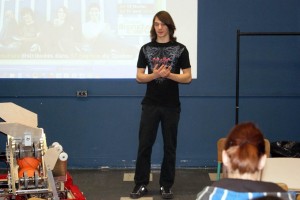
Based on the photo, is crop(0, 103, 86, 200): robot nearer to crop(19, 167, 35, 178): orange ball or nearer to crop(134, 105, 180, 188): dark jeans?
crop(19, 167, 35, 178): orange ball

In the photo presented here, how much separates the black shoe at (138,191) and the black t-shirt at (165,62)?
711 millimetres

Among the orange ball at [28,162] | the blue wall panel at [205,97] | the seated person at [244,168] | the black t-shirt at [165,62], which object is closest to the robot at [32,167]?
the orange ball at [28,162]

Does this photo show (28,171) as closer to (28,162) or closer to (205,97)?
(28,162)

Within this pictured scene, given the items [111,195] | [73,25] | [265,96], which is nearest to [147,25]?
[73,25]

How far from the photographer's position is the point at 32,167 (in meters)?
2.80

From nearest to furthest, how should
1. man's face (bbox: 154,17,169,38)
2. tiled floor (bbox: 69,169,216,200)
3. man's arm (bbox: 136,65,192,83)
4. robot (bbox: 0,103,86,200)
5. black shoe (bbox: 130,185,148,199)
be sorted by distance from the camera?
robot (bbox: 0,103,86,200)
man's arm (bbox: 136,65,192,83)
man's face (bbox: 154,17,169,38)
black shoe (bbox: 130,185,148,199)
tiled floor (bbox: 69,169,216,200)

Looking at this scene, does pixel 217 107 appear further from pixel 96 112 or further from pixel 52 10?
pixel 52 10

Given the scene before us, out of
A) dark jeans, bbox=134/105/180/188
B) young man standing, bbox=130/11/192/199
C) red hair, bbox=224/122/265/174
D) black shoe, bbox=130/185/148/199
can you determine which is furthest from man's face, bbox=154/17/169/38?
red hair, bbox=224/122/265/174

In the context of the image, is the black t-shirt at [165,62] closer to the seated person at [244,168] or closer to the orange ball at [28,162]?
the orange ball at [28,162]

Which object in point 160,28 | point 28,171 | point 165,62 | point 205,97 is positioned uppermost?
point 160,28

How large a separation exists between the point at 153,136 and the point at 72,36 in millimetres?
1472

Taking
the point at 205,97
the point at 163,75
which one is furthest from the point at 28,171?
the point at 205,97

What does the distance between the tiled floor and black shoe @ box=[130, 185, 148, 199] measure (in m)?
0.05

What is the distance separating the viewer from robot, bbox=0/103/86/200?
271cm
